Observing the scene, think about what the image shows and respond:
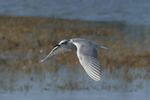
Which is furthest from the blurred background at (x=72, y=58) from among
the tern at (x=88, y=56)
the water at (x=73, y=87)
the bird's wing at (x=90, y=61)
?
the bird's wing at (x=90, y=61)

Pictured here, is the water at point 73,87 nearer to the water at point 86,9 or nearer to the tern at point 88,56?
the tern at point 88,56

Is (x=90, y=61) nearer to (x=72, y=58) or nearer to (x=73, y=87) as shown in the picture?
(x=73, y=87)

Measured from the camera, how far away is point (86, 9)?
80.5ft

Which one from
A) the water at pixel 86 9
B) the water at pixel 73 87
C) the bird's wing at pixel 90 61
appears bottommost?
the water at pixel 73 87

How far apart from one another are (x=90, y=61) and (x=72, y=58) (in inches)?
192

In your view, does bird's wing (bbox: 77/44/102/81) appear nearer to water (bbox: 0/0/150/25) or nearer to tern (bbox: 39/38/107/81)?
tern (bbox: 39/38/107/81)

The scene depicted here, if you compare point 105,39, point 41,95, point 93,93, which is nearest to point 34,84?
point 41,95

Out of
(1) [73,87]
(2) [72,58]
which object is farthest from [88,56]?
(2) [72,58]

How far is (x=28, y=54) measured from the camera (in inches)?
472

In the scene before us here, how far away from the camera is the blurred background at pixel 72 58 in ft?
27.6

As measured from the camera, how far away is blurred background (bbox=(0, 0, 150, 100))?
8414mm

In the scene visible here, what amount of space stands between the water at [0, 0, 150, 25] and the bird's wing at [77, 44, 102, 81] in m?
13.4

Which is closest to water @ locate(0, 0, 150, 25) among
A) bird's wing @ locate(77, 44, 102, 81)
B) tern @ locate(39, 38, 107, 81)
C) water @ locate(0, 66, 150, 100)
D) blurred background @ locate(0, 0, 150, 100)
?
blurred background @ locate(0, 0, 150, 100)

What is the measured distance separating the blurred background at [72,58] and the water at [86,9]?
0.06 meters
